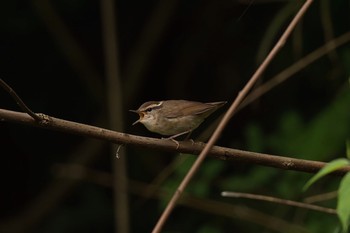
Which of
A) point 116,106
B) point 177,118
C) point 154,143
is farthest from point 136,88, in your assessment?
point 154,143

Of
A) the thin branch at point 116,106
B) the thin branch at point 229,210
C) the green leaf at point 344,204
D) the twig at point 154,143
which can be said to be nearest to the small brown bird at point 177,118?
the twig at point 154,143

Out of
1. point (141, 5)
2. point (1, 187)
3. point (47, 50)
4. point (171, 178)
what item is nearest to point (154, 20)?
point (141, 5)

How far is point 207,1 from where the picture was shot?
634 centimetres

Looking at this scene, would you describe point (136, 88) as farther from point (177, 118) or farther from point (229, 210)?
point (177, 118)

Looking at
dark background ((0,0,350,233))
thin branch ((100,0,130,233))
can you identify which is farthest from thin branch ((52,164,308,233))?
thin branch ((100,0,130,233))

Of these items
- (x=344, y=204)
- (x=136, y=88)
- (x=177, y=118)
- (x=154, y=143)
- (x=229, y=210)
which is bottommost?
(x=344, y=204)

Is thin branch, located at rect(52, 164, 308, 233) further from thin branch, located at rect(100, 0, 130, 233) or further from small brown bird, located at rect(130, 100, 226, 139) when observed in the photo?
small brown bird, located at rect(130, 100, 226, 139)

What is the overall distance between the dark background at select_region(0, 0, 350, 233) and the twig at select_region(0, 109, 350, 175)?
8.43ft

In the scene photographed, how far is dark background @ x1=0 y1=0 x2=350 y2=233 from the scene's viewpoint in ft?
18.4

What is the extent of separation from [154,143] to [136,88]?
162 inches

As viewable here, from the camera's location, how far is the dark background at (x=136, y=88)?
5.62m

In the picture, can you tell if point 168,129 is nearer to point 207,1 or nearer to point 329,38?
point 329,38

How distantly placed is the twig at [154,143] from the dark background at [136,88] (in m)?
2.57

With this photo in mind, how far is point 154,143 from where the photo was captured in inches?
105
